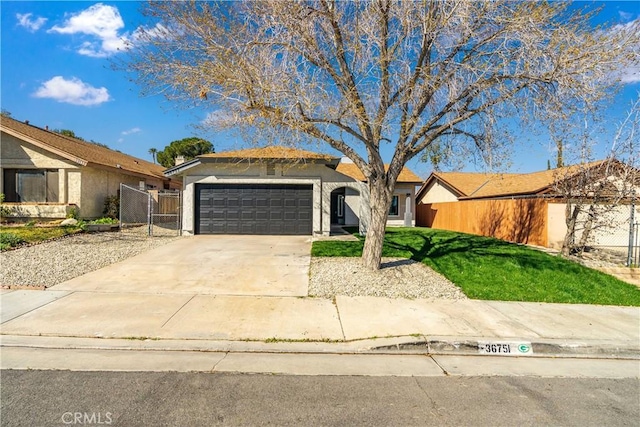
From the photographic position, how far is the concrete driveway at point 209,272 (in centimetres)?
722

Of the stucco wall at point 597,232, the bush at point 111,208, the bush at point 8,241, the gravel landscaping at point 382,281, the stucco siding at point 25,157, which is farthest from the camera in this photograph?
the bush at point 111,208

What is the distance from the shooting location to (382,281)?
305 inches

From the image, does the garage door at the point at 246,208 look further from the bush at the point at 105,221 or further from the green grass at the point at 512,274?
the bush at the point at 105,221

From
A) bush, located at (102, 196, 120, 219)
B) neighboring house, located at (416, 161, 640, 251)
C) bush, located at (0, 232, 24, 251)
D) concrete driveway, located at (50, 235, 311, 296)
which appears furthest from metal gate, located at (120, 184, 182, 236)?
neighboring house, located at (416, 161, 640, 251)

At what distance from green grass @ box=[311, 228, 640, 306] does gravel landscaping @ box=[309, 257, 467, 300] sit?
1.42 feet

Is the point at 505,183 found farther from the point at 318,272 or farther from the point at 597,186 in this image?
the point at 318,272

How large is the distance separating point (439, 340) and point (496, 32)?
6.34 meters

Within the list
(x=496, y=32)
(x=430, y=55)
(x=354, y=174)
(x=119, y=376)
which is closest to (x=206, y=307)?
(x=119, y=376)

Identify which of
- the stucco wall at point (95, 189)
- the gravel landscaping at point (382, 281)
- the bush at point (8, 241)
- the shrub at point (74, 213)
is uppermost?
the stucco wall at point (95, 189)

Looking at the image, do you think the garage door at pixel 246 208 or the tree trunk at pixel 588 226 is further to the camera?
the garage door at pixel 246 208

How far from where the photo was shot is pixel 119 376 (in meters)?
3.77

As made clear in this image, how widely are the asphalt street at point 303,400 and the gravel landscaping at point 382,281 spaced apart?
315cm

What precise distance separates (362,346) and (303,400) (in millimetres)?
1518

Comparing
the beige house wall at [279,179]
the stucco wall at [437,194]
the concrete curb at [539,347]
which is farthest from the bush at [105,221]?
the stucco wall at [437,194]
